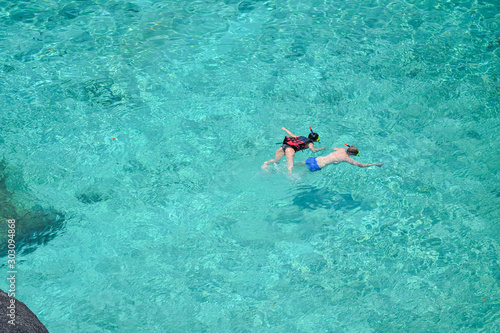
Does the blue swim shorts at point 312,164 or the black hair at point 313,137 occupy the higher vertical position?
the black hair at point 313,137

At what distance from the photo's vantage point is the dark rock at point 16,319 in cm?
499

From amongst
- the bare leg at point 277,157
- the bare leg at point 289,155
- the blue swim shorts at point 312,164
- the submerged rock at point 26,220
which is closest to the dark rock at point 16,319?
the submerged rock at point 26,220

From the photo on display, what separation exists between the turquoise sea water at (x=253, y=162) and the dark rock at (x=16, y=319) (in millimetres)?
1371

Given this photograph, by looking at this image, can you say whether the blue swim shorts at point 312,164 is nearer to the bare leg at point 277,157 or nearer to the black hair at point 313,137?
the black hair at point 313,137

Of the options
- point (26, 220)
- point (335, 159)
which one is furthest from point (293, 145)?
point (26, 220)

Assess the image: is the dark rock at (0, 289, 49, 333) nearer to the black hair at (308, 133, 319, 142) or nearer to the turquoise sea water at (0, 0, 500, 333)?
the turquoise sea water at (0, 0, 500, 333)

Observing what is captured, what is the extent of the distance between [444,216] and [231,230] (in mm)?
4256

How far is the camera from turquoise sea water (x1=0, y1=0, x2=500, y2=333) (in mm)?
7160

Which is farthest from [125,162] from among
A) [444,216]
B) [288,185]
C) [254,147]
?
[444,216]

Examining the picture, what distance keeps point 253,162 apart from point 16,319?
213 inches

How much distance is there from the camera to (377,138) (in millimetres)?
9781

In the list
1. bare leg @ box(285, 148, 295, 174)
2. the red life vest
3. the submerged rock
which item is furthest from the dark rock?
the red life vest

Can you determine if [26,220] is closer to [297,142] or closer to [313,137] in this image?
[297,142]

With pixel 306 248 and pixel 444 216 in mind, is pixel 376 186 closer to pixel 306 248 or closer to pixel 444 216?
pixel 444 216
